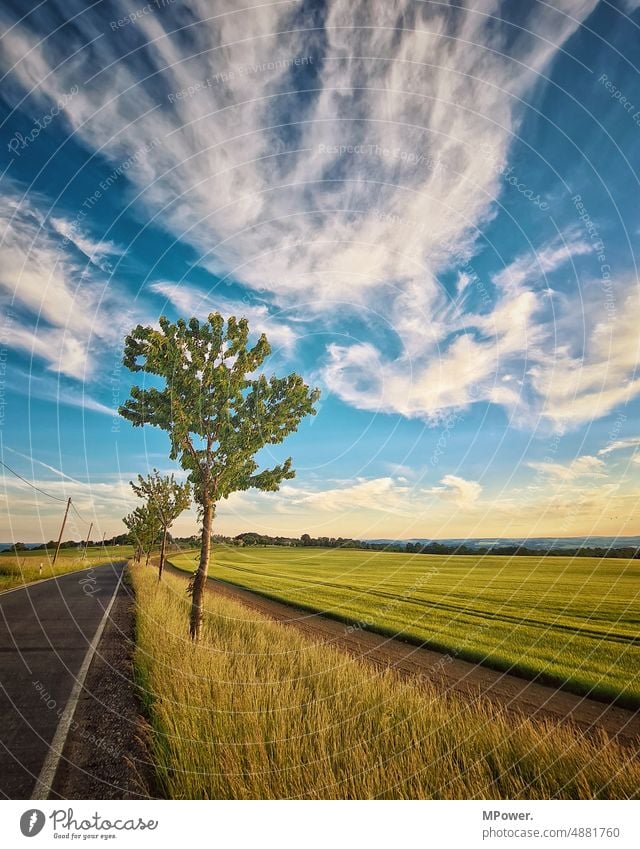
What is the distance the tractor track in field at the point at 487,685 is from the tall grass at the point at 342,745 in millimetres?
1352

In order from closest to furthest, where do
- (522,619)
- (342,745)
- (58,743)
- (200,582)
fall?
(342,745), (58,743), (200,582), (522,619)

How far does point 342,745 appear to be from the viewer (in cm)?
512

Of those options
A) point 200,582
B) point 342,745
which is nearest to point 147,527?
point 200,582

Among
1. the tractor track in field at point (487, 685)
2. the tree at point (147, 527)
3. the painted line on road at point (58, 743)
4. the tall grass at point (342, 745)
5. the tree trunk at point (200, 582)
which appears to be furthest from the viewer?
the tree at point (147, 527)

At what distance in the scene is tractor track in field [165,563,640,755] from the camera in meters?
8.98

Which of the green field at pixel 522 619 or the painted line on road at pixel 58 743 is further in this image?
the green field at pixel 522 619

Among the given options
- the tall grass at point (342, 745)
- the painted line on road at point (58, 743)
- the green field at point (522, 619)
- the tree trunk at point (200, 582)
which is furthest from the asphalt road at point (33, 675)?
the green field at point (522, 619)

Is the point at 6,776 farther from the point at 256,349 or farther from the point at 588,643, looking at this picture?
the point at 588,643

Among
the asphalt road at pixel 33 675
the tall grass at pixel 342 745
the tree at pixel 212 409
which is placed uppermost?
the tree at pixel 212 409

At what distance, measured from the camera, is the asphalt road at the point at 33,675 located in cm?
519

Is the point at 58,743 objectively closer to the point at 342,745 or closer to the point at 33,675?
the point at 342,745

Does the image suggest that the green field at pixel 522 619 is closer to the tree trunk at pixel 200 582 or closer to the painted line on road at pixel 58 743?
the tree trunk at pixel 200 582

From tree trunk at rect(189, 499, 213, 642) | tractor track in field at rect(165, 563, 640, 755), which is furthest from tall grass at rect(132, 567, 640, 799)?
tree trunk at rect(189, 499, 213, 642)

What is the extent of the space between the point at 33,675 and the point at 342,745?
8066 millimetres
